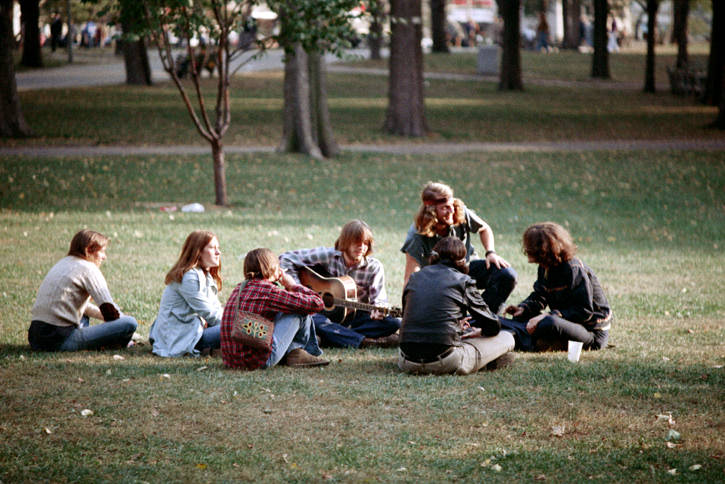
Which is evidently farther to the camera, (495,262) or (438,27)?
(438,27)

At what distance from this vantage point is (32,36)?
Answer: 38.8m

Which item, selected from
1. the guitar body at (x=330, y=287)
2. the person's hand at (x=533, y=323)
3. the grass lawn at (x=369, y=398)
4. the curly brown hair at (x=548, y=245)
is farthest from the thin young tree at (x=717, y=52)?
the guitar body at (x=330, y=287)

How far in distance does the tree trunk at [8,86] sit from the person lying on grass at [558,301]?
633 inches

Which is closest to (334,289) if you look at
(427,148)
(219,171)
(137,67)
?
(219,171)

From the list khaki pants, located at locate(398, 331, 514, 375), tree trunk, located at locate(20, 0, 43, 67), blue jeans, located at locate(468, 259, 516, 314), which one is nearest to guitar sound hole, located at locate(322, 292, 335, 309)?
khaki pants, located at locate(398, 331, 514, 375)

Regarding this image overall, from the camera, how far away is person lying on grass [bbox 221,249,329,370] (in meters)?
6.35

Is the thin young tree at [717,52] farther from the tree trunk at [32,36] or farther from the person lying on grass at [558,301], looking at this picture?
the tree trunk at [32,36]

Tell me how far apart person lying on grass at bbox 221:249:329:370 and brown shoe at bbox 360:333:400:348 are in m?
0.68

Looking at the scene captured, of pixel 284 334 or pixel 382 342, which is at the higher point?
pixel 284 334

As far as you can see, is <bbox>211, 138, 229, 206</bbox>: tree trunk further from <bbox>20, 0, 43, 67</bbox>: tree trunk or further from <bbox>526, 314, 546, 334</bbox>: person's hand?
<bbox>20, 0, 43, 67</bbox>: tree trunk

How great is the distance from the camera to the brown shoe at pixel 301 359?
6555mm

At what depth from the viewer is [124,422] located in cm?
535

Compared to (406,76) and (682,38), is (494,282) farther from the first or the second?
(682,38)

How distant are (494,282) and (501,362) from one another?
3.48 ft
